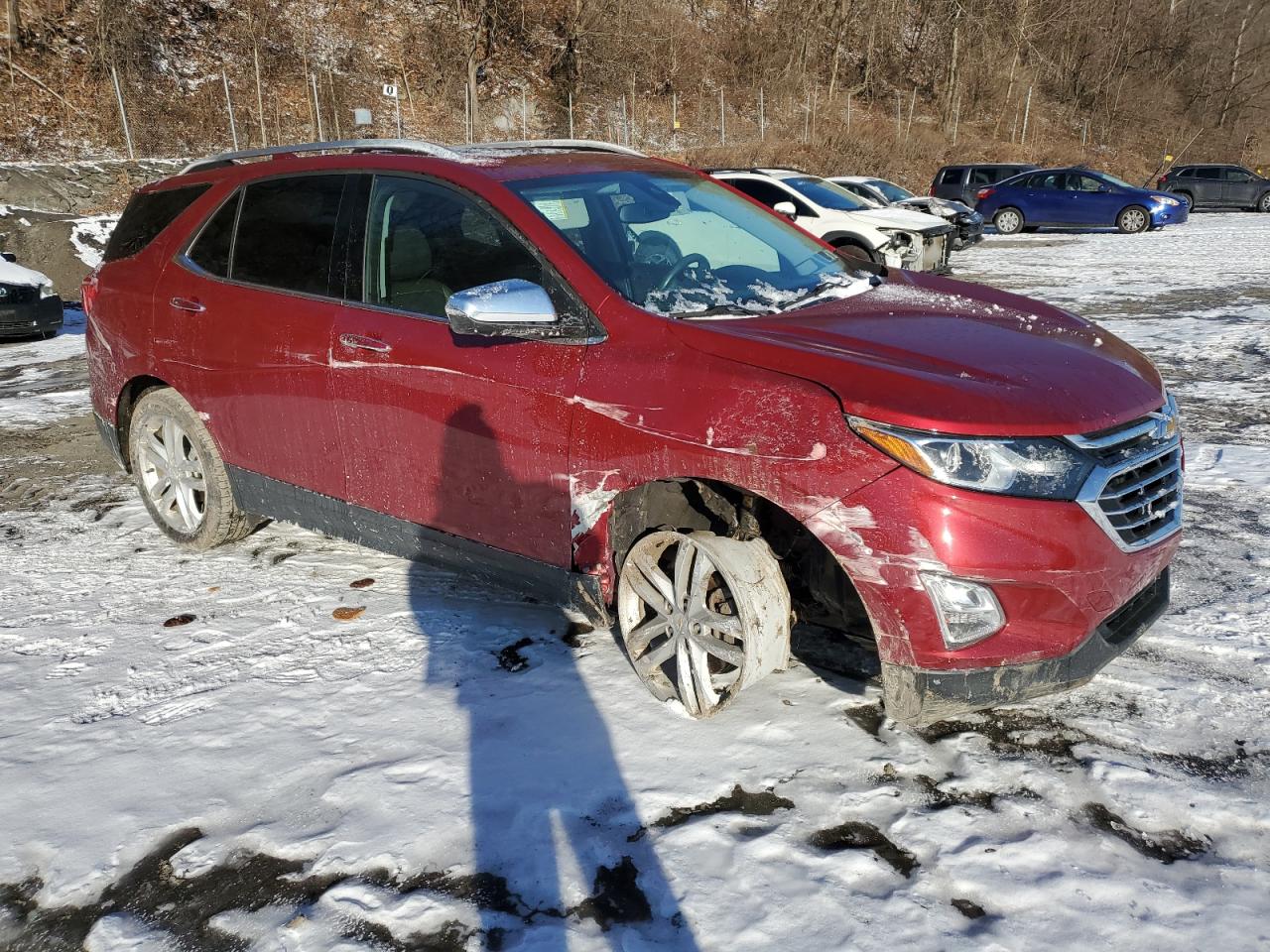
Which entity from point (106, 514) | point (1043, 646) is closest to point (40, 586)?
point (106, 514)

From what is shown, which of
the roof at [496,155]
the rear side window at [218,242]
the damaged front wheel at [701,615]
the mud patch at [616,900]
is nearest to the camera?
the mud patch at [616,900]

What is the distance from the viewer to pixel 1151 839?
256 centimetres

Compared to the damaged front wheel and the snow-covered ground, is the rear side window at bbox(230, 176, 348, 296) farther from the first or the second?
the damaged front wheel

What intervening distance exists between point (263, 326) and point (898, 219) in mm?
11526

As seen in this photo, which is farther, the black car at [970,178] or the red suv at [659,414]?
the black car at [970,178]

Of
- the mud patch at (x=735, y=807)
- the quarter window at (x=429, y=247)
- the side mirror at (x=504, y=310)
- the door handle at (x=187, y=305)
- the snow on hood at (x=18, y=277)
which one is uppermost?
the quarter window at (x=429, y=247)

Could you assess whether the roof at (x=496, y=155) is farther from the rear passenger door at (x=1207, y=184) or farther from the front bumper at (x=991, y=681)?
the rear passenger door at (x=1207, y=184)

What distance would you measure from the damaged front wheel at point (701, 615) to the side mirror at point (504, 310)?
76 cm

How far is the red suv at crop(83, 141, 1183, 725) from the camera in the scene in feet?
8.57

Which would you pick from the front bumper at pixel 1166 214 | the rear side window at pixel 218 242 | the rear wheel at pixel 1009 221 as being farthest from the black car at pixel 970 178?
the rear side window at pixel 218 242

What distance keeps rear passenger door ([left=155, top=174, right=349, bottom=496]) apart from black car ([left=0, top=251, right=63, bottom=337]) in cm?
699

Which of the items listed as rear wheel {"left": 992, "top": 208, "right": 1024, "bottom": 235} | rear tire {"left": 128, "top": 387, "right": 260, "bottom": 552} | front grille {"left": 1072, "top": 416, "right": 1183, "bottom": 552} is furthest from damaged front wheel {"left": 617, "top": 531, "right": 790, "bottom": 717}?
rear wheel {"left": 992, "top": 208, "right": 1024, "bottom": 235}

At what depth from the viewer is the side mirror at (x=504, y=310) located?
3.05 metres

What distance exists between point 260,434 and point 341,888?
7.33 feet
